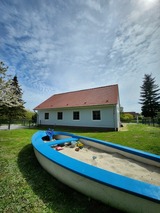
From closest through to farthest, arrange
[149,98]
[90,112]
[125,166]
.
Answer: [125,166], [90,112], [149,98]

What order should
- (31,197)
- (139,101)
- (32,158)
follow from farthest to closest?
(139,101)
(32,158)
(31,197)

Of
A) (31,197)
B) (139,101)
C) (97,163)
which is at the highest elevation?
(139,101)

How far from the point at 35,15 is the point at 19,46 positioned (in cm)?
254

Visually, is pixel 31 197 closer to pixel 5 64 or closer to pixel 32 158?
pixel 32 158

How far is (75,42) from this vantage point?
6.62 m

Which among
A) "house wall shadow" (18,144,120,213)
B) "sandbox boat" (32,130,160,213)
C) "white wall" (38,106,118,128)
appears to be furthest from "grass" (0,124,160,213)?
"white wall" (38,106,118,128)

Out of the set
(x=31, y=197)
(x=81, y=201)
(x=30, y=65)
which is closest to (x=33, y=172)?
(x=31, y=197)

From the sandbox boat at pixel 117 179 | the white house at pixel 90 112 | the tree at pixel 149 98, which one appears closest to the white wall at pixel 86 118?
the white house at pixel 90 112

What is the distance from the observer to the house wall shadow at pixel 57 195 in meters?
1.61

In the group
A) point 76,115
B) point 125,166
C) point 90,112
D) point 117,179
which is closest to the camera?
point 117,179

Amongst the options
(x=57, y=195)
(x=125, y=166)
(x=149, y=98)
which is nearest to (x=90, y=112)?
(x=125, y=166)

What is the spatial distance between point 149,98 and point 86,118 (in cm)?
1906

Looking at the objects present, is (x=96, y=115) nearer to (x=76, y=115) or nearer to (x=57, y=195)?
(x=76, y=115)

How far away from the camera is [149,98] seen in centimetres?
2411
